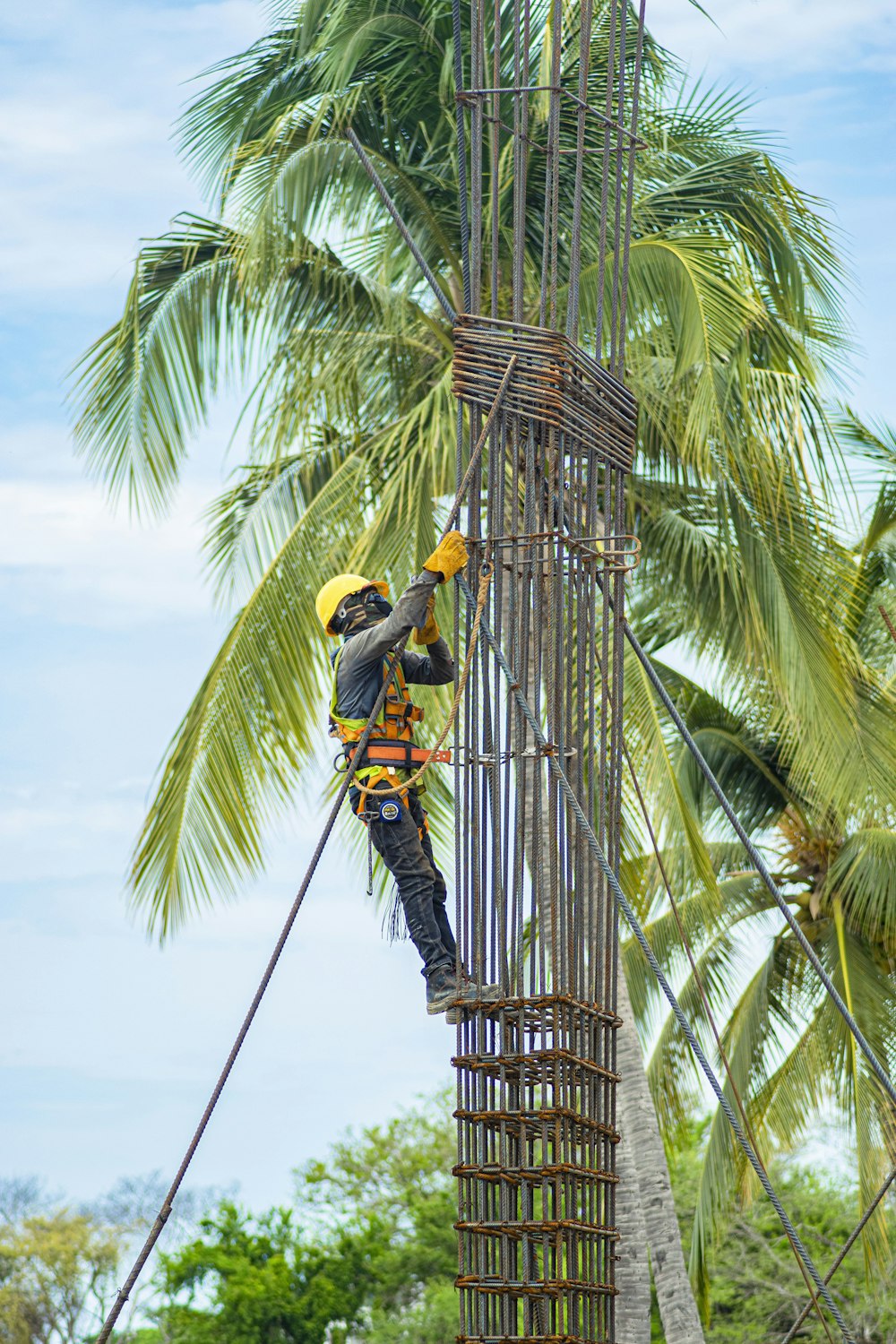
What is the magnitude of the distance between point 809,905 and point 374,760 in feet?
32.2

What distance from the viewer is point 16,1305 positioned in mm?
28125

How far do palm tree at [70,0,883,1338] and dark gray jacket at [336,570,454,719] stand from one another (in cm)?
492

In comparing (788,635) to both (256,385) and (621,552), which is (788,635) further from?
(621,552)

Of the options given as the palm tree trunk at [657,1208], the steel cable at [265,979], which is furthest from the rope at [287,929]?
the palm tree trunk at [657,1208]

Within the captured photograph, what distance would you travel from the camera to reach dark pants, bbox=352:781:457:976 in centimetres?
625

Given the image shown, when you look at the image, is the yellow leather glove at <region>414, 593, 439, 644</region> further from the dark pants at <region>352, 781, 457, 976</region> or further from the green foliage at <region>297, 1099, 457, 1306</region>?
the green foliage at <region>297, 1099, 457, 1306</region>

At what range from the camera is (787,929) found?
15594 mm

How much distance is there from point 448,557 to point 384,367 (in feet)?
24.6

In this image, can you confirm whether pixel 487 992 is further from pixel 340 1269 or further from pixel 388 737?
pixel 340 1269

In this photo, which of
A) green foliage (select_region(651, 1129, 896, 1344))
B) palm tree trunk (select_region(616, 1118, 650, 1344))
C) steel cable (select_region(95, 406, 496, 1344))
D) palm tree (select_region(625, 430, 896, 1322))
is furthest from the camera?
green foliage (select_region(651, 1129, 896, 1344))

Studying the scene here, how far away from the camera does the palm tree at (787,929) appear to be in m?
14.1

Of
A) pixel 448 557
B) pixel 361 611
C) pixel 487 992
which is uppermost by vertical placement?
pixel 361 611

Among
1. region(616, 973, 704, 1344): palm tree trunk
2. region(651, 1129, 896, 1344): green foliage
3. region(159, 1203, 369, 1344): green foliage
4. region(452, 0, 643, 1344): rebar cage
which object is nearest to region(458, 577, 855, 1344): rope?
region(452, 0, 643, 1344): rebar cage

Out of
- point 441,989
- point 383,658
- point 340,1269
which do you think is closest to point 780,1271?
point 340,1269
